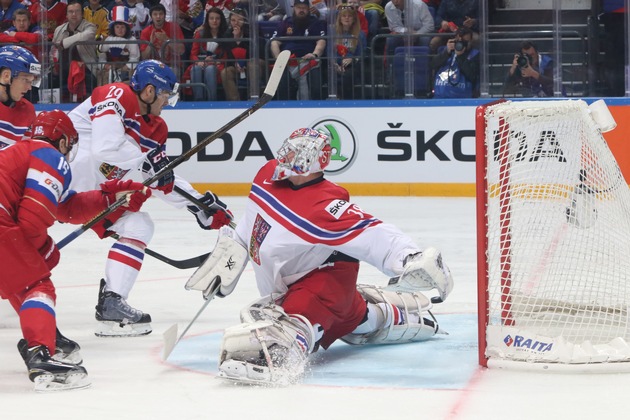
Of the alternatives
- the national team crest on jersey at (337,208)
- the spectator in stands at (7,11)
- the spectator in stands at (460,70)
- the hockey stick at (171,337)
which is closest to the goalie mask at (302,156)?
the national team crest on jersey at (337,208)

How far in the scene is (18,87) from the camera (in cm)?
498

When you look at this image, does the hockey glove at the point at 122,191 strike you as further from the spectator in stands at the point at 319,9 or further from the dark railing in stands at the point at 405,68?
the spectator in stands at the point at 319,9

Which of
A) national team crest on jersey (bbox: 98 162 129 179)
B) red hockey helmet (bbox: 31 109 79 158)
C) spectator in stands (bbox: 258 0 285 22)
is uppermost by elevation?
spectator in stands (bbox: 258 0 285 22)

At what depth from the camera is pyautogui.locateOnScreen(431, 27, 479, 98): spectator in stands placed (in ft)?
29.5

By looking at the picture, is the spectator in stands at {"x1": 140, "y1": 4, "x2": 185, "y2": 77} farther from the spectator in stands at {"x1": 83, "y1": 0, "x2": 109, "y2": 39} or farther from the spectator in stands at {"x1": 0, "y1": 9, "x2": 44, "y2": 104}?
the spectator in stands at {"x1": 0, "y1": 9, "x2": 44, "y2": 104}

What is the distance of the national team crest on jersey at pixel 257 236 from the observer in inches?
156

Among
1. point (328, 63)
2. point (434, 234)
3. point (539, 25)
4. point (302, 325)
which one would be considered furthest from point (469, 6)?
point (302, 325)

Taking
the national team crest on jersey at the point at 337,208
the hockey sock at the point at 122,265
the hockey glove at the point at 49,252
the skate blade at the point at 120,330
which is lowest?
the skate blade at the point at 120,330

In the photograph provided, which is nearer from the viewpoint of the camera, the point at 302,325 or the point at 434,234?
the point at 302,325

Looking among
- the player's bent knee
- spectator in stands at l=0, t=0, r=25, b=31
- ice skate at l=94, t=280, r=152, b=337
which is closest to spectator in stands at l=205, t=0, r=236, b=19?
spectator in stands at l=0, t=0, r=25, b=31

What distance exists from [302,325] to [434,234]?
3551mm

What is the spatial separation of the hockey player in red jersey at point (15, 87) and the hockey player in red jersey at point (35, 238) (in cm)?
99

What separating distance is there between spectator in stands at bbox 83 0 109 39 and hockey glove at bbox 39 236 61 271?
6184mm

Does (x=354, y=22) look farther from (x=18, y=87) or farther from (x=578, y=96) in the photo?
(x=18, y=87)
